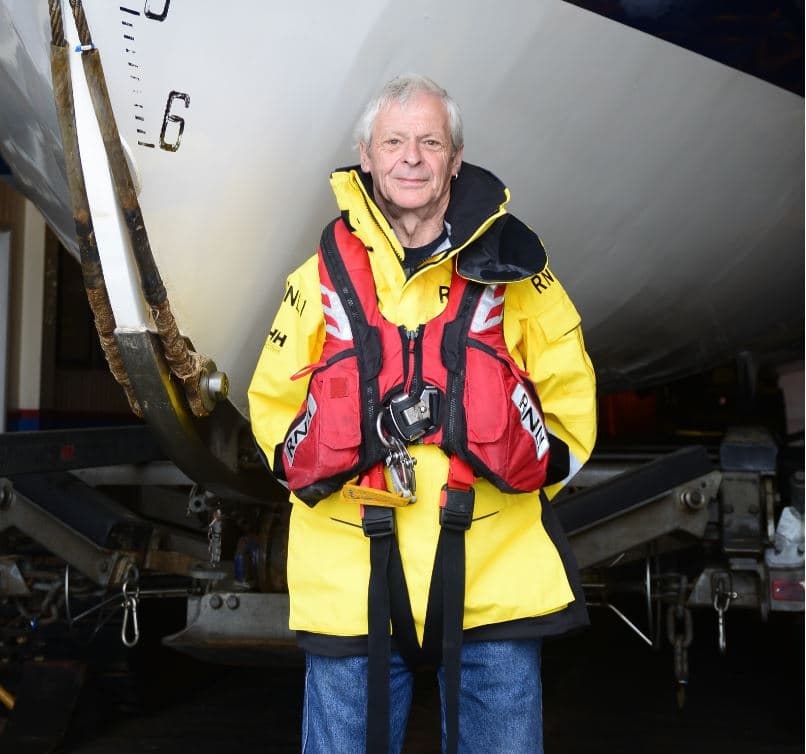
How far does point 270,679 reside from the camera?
4617 millimetres

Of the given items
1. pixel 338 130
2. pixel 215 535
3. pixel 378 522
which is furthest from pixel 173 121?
pixel 215 535

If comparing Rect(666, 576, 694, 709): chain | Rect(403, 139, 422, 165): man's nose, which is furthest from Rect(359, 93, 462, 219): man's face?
Rect(666, 576, 694, 709): chain

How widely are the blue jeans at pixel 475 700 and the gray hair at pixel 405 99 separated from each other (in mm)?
878

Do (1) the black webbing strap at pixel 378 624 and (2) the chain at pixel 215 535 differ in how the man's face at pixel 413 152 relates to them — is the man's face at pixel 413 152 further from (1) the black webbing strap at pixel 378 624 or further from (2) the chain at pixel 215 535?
(2) the chain at pixel 215 535

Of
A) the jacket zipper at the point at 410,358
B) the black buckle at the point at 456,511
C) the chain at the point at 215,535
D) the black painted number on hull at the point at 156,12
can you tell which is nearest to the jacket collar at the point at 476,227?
the jacket zipper at the point at 410,358

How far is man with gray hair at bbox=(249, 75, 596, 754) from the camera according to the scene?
187 centimetres

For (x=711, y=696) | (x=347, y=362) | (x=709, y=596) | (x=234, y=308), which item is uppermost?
(x=234, y=308)

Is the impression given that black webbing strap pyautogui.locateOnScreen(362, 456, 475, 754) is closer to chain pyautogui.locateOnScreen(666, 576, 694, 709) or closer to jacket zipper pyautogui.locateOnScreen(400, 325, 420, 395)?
jacket zipper pyautogui.locateOnScreen(400, 325, 420, 395)

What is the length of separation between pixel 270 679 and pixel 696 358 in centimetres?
212

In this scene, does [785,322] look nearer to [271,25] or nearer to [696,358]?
[696,358]

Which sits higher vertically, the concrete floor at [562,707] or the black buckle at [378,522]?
the black buckle at [378,522]

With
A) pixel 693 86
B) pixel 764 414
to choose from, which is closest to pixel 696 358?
pixel 693 86

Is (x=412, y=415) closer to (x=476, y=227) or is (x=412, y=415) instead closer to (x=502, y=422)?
(x=502, y=422)

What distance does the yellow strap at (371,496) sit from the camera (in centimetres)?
183
